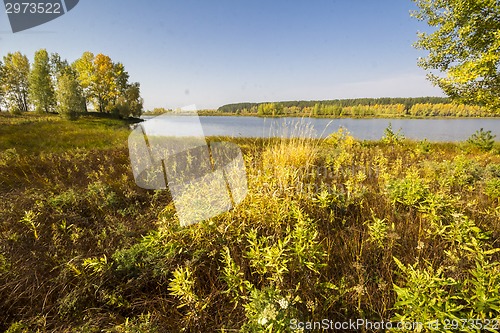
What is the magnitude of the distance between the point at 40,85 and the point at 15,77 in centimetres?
1067

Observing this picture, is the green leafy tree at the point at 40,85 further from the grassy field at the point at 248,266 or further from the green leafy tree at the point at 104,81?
the grassy field at the point at 248,266

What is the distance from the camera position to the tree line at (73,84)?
2831cm

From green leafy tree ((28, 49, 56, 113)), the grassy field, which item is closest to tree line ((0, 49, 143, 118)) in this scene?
green leafy tree ((28, 49, 56, 113))

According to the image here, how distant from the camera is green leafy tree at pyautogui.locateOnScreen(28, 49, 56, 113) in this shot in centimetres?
2877

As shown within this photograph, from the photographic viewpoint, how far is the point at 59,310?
1.41 meters

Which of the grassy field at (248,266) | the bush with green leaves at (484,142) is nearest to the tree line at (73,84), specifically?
the grassy field at (248,266)

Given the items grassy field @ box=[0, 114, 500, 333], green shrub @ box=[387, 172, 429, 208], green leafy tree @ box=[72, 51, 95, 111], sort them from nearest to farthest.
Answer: grassy field @ box=[0, 114, 500, 333] → green shrub @ box=[387, 172, 429, 208] → green leafy tree @ box=[72, 51, 95, 111]

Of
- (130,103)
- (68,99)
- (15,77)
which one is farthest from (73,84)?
(15,77)

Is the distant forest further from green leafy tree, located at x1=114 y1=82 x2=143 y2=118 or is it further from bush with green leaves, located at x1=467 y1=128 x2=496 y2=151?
bush with green leaves, located at x1=467 y1=128 x2=496 y2=151

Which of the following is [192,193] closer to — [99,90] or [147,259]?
[147,259]

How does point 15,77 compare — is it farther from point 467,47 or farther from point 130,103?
point 467,47

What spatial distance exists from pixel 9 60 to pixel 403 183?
52819mm

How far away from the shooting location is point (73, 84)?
81.4 ft

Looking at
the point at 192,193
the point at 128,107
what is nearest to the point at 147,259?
the point at 192,193
